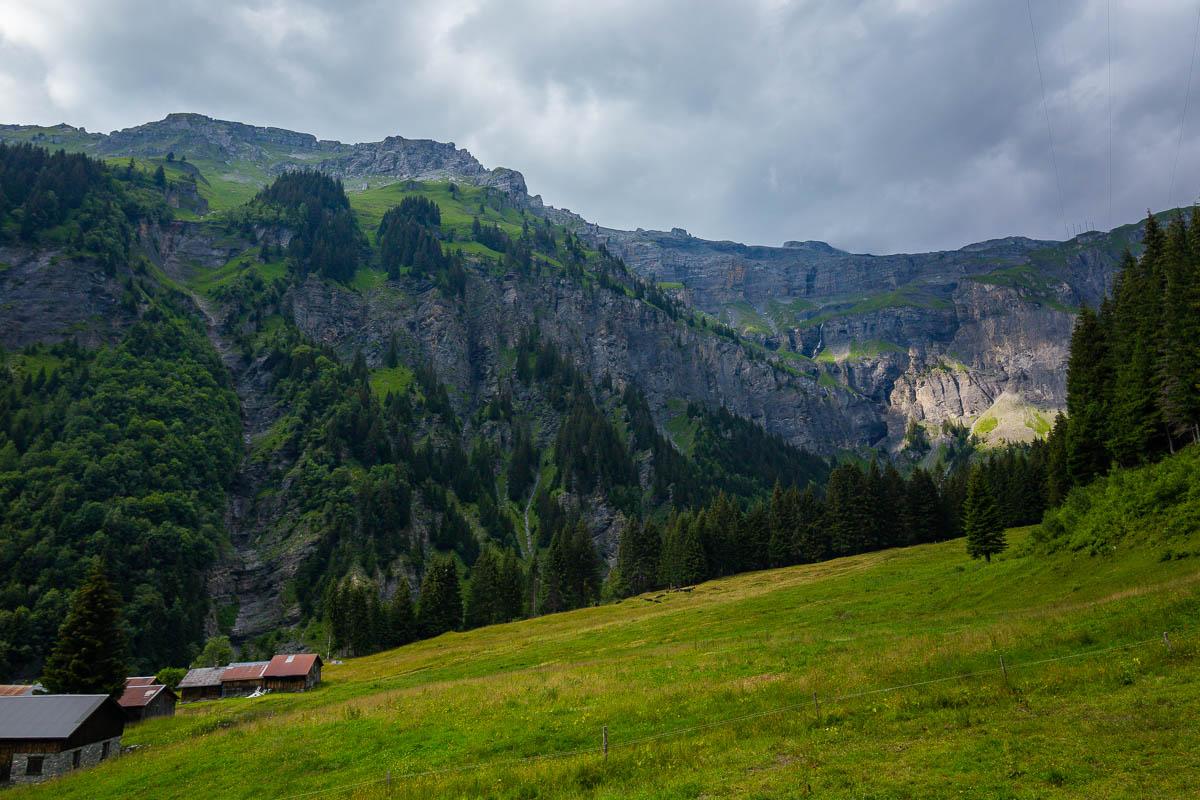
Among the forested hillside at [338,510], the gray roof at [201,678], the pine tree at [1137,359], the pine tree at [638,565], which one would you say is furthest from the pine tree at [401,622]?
the pine tree at [1137,359]

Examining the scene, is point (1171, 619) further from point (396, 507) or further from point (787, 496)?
point (396, 507)

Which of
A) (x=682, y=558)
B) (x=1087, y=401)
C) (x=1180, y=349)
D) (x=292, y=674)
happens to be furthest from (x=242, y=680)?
(x=1180, y=349)

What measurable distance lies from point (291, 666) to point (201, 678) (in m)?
17.5

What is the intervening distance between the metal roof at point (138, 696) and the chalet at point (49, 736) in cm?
1691

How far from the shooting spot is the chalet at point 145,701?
62031mm

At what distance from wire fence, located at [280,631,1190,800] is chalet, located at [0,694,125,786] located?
3117 cm

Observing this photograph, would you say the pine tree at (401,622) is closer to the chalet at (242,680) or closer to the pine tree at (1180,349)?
the chalet at (242,680)

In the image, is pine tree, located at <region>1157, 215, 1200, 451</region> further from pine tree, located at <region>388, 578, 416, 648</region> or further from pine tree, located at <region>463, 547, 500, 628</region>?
pine tree, located at <region>388, 578, 416, 648</region>

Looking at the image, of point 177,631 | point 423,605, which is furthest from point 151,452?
point 423,605

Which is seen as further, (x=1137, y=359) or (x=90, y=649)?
(x=90, y=649)

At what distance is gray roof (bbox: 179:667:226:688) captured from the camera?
83.2 meters

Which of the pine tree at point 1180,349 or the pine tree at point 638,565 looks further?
the pine tree at point 638,565

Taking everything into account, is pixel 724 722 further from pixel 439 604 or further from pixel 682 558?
pixel 439 604

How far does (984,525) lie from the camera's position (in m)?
59.6
